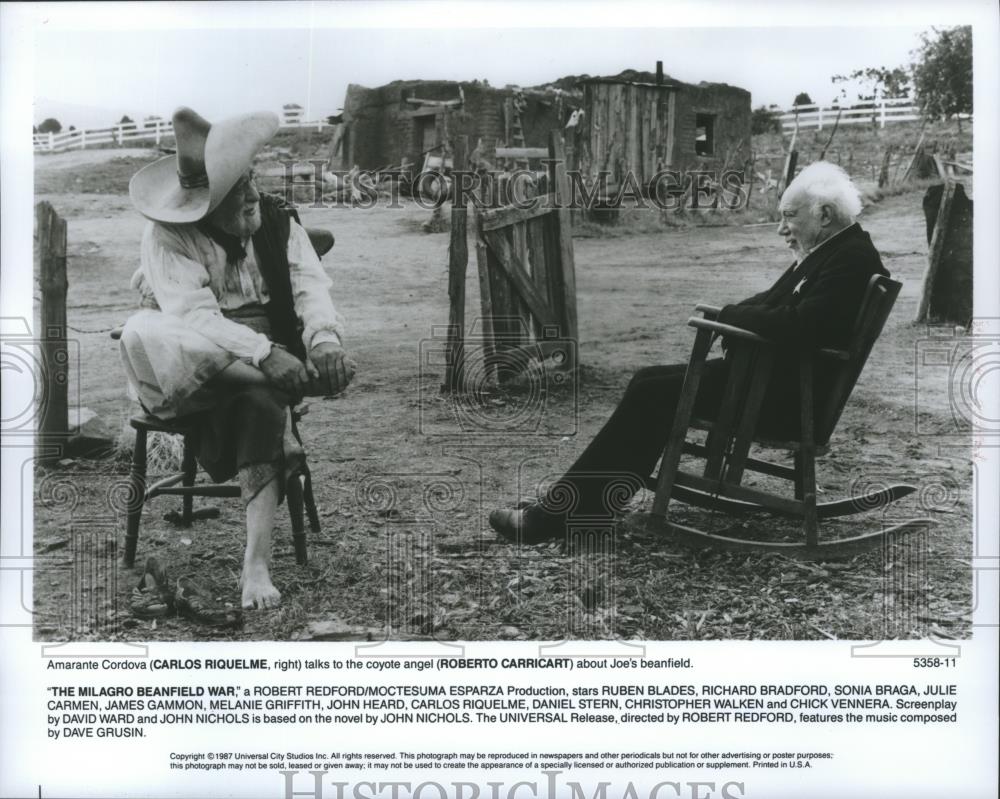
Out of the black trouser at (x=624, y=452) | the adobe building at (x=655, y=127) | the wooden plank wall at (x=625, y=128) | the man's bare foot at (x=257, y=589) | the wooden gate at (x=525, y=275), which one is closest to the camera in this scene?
the man's bare foot at (x=257, y=589)

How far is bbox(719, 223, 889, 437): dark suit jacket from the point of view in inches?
159

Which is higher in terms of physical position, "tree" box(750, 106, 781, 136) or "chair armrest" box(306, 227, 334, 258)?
"tree" box(750, 106, 781, 136)

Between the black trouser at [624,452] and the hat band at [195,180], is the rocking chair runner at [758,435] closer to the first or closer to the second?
the black trouser at [624,452]

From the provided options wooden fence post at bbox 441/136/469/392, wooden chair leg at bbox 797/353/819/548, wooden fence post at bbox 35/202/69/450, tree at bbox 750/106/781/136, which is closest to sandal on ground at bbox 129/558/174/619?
wooden fence post at bbox 35/202/69/450

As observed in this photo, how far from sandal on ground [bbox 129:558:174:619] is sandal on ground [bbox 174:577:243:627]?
8cm

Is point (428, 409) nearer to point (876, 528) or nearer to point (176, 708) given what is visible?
point (176, 708)

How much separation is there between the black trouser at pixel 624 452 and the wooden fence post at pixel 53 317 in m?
2.08

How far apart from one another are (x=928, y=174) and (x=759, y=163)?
0.79 metres

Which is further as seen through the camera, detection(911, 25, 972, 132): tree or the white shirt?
detection(911, 25, 972, 132): tree

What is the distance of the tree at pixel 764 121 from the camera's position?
4.91 meters

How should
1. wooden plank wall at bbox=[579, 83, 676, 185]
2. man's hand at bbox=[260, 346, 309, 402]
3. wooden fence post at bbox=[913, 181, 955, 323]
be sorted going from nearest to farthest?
1. man's hand at bbox=[260, 346, 309, 402]
2. wooden fence post at bbox=[913, 181, 955, 323]
3. wooden plank wall at bbox=[579, 83, 676, 185]

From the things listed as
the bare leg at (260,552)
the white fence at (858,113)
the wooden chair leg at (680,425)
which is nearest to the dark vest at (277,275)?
the bare leg at (260,552)

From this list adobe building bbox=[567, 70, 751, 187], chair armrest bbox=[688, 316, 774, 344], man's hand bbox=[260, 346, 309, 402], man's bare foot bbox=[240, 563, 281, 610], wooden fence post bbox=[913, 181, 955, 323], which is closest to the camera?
chair armrest bbox=[688, 316, 774, 344]

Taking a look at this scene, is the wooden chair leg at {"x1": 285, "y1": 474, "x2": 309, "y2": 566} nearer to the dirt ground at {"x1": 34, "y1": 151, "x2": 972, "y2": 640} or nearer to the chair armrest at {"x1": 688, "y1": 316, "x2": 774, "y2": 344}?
the dirt ground at {"x1": 34, "y1": 151, "x2": 972, "y2": 640}
